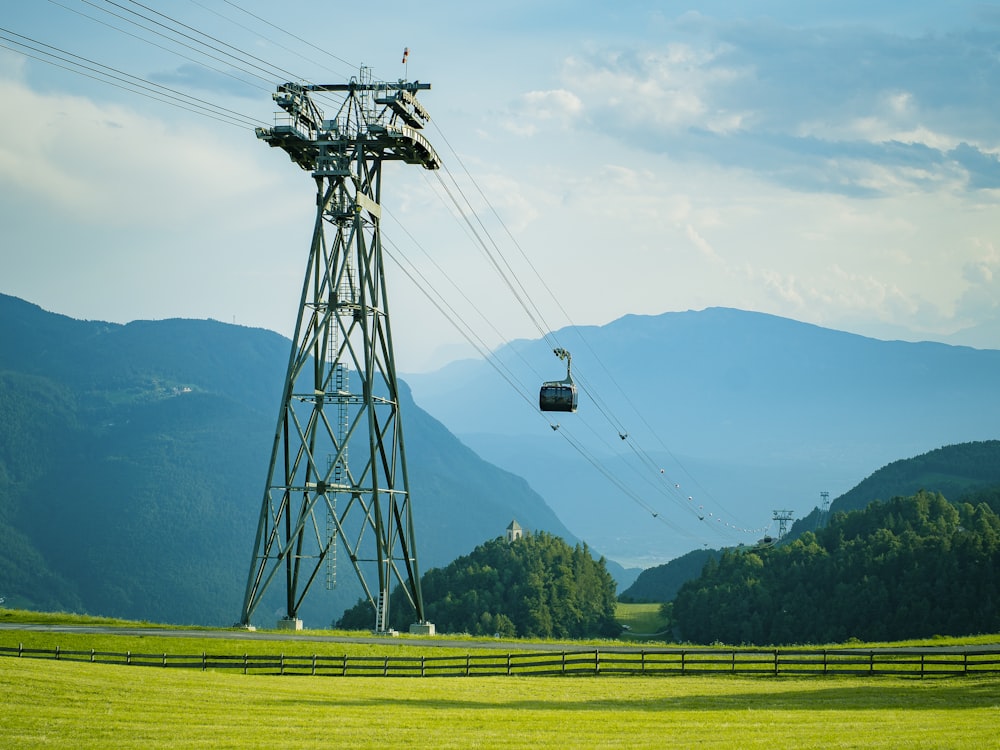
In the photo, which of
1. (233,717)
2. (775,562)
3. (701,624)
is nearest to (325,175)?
(233,717)

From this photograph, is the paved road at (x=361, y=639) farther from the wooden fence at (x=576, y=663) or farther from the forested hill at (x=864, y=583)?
the forested hill at (x=864, y=583)

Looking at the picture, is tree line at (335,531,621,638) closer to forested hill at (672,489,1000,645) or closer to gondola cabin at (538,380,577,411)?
forested hill at (672,489,1000,645)

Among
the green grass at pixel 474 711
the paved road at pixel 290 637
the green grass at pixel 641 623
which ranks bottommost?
the green grass at pixel 641 623

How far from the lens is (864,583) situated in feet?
463

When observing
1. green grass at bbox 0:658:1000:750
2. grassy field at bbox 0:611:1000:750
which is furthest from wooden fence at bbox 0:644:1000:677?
green grass at bbox 0:658:1000:750

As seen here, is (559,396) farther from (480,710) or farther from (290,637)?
(480,710)

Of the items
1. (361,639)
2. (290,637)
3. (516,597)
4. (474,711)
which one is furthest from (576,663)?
(516,597)

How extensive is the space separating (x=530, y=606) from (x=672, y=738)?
134 meters

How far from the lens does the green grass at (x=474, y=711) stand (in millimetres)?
29828

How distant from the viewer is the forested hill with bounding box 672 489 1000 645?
129 meters

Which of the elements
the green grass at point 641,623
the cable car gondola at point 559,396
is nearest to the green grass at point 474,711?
the cable car gondola at point 559,396

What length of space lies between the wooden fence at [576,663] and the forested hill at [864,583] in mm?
77134

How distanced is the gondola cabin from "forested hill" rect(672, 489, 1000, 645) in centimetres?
7832

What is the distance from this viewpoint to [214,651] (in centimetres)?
5194
